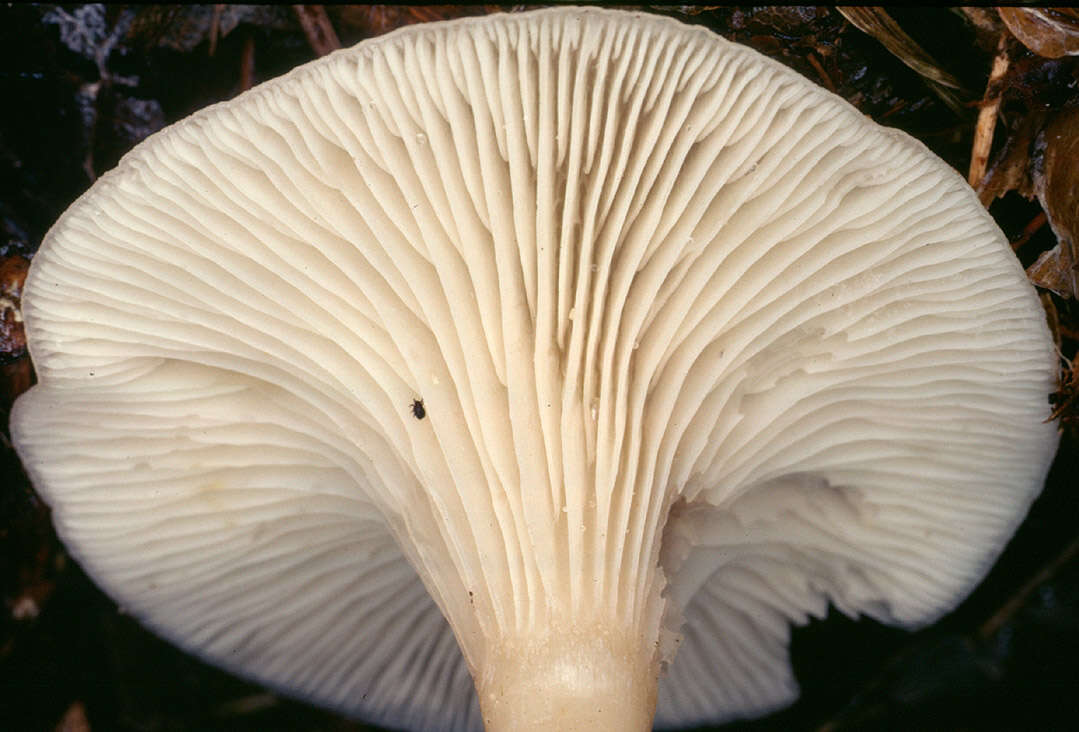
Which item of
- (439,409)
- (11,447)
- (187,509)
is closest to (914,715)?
(439,409)

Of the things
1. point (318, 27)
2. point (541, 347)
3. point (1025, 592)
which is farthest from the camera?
point (1025, 592)

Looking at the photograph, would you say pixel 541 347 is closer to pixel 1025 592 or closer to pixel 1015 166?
pixel 1015 166

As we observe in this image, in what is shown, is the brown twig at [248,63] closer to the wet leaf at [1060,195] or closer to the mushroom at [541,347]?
the mushroom at [541,347]

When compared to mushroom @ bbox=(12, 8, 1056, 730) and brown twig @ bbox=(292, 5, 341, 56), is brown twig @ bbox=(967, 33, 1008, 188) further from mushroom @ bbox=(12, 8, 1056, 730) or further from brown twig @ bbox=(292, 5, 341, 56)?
brown twig @ bbox=(292, 5, 341, 56)

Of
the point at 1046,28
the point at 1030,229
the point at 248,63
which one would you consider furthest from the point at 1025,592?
the point at 248,63

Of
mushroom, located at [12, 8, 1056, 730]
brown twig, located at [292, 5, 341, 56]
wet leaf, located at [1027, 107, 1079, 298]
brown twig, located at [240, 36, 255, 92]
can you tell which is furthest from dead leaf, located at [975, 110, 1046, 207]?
brown twig, located at [240, 36, 255, 92]
